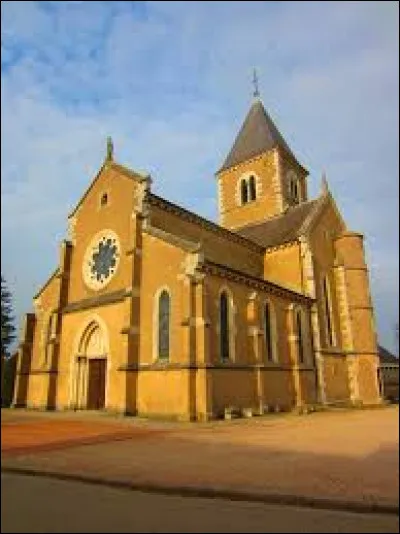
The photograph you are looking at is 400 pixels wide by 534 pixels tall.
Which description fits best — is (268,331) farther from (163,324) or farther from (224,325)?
(163,324)

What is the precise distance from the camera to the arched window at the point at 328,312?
1185 inches

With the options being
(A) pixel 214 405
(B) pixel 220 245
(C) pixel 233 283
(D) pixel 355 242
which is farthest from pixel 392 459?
(D) pixel 355 242

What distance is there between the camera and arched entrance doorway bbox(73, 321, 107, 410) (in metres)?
24.1

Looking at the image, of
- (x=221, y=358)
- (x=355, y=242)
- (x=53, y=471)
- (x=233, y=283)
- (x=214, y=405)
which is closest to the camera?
(x=53, y=471)

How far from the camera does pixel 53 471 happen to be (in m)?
7.73

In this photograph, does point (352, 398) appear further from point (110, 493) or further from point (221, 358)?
point (110, 493)

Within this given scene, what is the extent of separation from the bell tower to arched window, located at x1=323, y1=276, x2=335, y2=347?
31.2 feet

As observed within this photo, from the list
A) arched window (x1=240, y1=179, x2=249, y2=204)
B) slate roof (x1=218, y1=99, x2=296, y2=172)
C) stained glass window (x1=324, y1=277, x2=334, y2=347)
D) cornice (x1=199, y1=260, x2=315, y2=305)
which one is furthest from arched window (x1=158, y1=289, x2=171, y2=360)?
slate roof (x1=218, y1=99, x2=296, y2=172)

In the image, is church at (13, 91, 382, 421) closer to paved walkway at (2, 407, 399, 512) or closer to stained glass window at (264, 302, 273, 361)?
stained glass window at (264, 302, 273, 361)

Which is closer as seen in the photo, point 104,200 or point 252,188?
point 104,200

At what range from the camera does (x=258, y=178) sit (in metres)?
41.9

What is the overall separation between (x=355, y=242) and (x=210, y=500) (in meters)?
29.8

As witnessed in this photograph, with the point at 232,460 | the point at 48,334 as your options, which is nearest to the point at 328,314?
the point at 48,334

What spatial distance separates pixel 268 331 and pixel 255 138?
982 inches
